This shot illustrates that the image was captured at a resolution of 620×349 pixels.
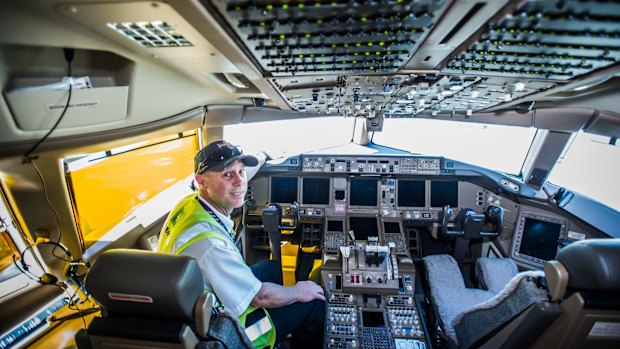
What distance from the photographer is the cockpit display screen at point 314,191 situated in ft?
13.9

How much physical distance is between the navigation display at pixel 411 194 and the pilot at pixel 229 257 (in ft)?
7.01

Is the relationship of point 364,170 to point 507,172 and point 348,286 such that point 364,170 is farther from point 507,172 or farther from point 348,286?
point 507,172

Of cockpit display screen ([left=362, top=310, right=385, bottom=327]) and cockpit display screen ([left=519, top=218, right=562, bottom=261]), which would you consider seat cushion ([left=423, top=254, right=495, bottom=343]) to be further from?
cockpit display screen ([left=519, top=218, right=562, bottom=261])

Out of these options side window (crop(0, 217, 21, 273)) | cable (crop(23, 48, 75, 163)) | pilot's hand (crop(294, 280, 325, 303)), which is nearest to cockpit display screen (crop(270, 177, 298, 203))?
pilot's hand (crop(294, 280, 325, 303))

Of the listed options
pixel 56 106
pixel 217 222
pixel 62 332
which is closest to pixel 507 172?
pixel 217 222

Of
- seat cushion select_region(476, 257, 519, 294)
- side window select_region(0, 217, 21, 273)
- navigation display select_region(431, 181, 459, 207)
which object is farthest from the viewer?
navigation display select_region(431, 181, 459, 207)

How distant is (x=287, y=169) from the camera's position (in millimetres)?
4121

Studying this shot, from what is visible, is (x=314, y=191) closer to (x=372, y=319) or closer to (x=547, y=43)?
(x=372, y=319)

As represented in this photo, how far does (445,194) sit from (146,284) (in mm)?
3860

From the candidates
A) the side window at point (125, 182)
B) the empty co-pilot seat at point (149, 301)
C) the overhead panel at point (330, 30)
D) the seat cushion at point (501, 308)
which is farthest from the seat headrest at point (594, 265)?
the side window at point (125, 182)

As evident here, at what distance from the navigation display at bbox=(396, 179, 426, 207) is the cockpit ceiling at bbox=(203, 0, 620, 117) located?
2369 mm

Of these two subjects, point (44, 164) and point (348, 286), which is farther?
point (348, 286)

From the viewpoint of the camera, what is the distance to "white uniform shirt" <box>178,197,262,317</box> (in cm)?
169

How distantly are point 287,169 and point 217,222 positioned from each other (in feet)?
7.21
